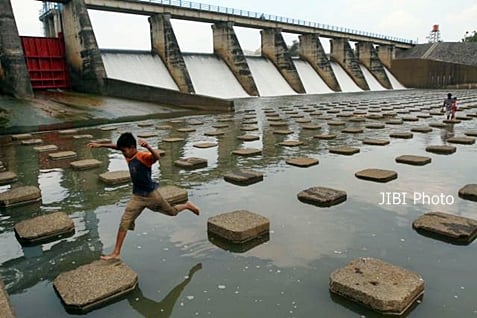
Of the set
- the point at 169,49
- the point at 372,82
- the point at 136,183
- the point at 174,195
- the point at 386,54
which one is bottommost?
the point at 174,195

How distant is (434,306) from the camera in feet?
7.45

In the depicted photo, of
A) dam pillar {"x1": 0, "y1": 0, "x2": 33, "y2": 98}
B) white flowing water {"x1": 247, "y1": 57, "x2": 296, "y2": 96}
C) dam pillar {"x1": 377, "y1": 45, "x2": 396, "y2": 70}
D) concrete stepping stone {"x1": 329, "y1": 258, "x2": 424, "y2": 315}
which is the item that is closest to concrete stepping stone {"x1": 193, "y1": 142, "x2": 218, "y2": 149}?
concrete stepping stone {"x1": 329, "y1": 258, "x2": 424, "y2": 315}

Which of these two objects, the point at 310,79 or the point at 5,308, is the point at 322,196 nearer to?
the point at 5,308

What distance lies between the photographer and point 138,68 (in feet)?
79.1

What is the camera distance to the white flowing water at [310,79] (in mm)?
33062

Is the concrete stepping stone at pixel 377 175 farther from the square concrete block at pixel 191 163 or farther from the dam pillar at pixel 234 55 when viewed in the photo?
the dam pillar at pixel 234 55

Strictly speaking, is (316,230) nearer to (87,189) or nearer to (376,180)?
(376,180)

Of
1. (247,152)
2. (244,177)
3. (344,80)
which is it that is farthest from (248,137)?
(344,80)

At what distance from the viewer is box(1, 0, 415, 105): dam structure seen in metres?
18.1

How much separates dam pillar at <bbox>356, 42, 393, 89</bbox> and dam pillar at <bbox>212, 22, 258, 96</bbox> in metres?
20.8

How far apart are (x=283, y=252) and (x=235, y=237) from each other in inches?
18.7

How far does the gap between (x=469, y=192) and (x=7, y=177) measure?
670cm

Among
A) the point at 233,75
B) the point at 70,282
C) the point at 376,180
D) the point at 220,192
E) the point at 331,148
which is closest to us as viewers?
the point at 70,282

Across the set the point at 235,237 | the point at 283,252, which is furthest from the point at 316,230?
the point at 235,237
